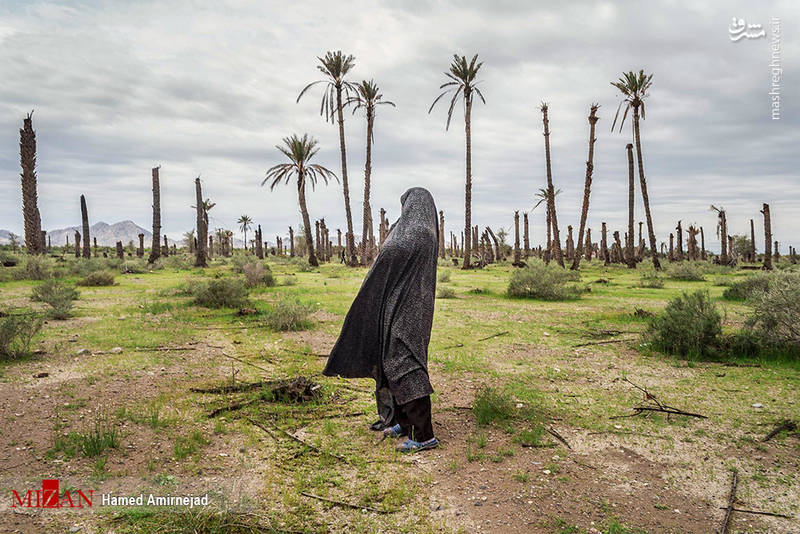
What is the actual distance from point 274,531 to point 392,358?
1739mm

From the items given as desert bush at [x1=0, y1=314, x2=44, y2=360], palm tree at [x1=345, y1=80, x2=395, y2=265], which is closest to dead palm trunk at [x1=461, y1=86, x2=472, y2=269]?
palm tree at [x1=345, y1=80, x2=395, y2=265]

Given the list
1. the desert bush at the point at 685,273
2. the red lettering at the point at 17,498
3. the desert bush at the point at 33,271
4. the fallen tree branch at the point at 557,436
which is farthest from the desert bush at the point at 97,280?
the desert bush at the point at 685,273

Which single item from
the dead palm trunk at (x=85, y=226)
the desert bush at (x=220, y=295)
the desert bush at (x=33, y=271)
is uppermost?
the dead palm trunk at (x=85, y=226)

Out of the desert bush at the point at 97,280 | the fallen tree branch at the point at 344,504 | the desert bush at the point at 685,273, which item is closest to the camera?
the fallen tree branch at the point at 344,504

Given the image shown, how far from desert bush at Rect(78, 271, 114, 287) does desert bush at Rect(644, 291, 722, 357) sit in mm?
17533

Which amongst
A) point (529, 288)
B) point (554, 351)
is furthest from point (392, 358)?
point (529, 288)

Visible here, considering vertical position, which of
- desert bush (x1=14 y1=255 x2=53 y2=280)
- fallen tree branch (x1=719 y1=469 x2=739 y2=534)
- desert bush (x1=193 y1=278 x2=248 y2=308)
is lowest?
fallen tree branch (x1=719 y1=469 x2=739 y2=534)

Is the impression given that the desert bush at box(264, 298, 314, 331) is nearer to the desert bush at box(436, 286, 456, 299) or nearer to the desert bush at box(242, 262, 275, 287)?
the desert bush at box(436, 286, 456, 299)

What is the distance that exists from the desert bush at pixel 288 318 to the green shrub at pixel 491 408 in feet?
18.2

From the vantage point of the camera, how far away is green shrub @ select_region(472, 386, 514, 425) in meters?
4.98

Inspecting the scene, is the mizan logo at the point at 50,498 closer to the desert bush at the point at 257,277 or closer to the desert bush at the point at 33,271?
the desert bush at the point at 257,277

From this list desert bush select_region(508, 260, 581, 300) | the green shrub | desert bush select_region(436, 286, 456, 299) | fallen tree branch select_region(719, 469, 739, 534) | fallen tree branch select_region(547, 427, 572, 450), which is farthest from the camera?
desert bush select_region(508, 260, 581, 300)

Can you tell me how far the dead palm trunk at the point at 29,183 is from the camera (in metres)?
24.0

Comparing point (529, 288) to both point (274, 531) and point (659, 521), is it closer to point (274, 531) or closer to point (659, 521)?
point (659, 521)
